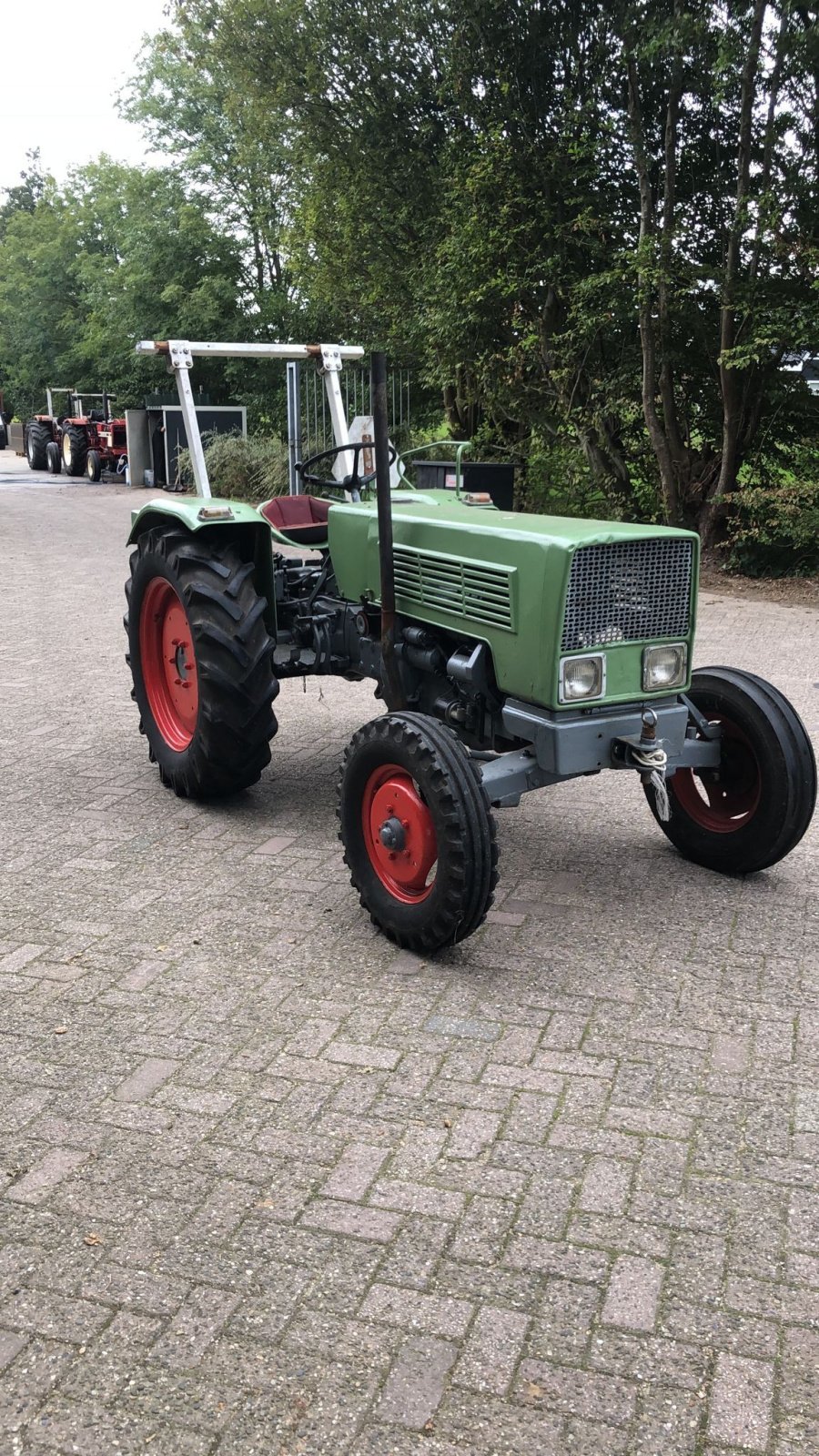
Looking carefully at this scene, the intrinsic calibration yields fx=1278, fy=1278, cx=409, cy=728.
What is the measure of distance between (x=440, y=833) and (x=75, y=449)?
25.0 metres

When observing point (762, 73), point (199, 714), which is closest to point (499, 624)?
point (199, 714)

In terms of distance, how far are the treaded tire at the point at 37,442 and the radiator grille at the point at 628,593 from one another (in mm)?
27538

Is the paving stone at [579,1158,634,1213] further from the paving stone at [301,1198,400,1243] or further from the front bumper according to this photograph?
the front bumper

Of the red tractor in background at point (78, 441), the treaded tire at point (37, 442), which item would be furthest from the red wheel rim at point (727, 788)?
the treaded tire at point (37, 442)

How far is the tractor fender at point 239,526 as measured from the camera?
522 cm

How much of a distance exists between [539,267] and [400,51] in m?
3.32

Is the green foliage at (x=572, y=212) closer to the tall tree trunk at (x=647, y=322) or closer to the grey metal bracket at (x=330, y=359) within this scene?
the tall tree trunk at (x=647, y=322)

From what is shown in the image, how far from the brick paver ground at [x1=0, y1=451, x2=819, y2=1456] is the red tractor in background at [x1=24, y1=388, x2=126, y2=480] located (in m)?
21.8

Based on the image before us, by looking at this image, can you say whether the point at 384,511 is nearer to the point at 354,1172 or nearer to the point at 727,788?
the point at 727,788

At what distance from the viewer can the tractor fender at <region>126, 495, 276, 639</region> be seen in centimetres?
522

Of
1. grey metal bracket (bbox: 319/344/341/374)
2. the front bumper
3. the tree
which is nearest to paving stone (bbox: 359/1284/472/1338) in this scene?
the front bumper

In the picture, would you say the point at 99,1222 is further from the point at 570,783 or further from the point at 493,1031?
the point at 570,783

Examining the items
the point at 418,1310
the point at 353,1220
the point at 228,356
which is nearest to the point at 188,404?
the point at 228,356

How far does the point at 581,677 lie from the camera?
4035 mm
